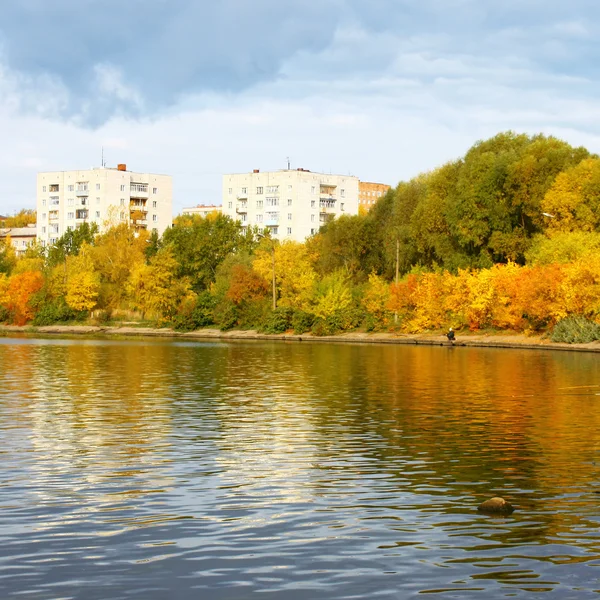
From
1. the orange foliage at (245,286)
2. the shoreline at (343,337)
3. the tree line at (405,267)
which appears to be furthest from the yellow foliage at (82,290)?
the orange foliage at (245,286)

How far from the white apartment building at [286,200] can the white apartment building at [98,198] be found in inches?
596

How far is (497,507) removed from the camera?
52.5ft

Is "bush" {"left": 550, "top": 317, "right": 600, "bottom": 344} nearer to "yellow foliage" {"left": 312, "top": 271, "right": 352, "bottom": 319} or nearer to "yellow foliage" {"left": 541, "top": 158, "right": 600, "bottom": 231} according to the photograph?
"yellow foliage" {"left": 541, "top": 158, "right": 600, "bottom": 231}

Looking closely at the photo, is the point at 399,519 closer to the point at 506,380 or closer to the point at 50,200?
the point at 506,380

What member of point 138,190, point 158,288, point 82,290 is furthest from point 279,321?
point 138,190

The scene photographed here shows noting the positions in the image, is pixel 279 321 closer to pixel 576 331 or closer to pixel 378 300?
pixel 378 300

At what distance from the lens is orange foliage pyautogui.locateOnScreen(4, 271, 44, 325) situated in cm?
12888

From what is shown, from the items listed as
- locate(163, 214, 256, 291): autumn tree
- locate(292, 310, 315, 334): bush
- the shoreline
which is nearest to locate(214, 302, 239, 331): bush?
the shoreline

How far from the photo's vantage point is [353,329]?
98.8 metres

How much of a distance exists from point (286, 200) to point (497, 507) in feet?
471

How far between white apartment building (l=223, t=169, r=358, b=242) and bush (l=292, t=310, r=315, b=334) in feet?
177

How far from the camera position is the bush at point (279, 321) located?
335 feet

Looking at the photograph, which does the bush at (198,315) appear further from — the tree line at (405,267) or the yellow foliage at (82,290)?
the yellow foliage at (82,290)

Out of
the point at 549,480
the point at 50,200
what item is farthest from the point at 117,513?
the point at 50,200
